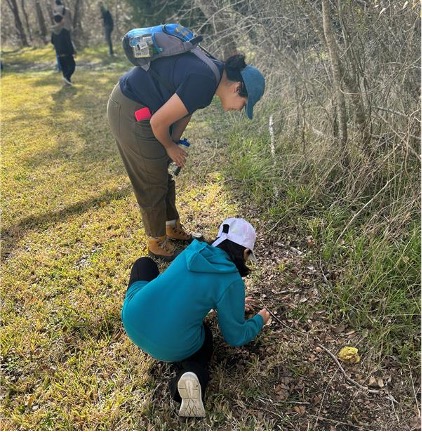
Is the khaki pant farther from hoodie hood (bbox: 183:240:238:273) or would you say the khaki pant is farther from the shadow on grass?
the shadow on grass

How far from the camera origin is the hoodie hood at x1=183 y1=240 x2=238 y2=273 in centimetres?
165

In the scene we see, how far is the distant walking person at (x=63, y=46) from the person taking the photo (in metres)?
7.79

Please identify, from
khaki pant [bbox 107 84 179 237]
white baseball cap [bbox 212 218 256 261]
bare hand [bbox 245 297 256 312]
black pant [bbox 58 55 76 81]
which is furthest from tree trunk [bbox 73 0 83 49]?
white baseball cap [bbox 212 218 256 261]

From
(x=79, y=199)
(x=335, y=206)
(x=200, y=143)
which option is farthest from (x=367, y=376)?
(x=200, y=143)

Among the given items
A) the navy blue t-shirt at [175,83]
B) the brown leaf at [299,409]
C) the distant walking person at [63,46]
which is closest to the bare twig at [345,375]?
the brown leaf at [299,409]

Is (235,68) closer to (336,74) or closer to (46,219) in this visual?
(336,74)

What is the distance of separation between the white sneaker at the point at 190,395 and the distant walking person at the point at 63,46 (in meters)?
8.04

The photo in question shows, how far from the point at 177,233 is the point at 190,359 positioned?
1279 millimetres

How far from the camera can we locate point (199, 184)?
3.96 metres

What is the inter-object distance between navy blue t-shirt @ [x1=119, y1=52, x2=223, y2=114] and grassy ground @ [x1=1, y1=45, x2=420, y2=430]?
1229 mm

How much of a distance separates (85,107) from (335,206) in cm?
549

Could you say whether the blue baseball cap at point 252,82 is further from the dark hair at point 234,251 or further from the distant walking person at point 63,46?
Result: the distant walking person at point 63,46

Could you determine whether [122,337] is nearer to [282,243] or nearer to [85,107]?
[282,243]

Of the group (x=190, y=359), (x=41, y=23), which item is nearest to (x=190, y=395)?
(x=190, y=359)
